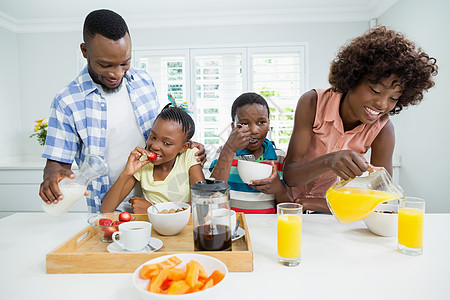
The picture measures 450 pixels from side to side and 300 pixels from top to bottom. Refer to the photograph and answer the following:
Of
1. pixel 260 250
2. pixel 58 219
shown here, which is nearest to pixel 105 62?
pixel 58 219

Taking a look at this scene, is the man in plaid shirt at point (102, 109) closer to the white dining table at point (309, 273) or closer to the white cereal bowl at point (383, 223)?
the white dining table at point (309, 273)

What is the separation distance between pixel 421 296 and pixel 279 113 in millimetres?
3073

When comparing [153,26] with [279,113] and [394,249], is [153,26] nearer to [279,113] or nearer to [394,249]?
[279,113]

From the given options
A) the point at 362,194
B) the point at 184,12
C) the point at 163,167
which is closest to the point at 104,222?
the point at 163,167

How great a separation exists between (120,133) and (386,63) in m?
1.20

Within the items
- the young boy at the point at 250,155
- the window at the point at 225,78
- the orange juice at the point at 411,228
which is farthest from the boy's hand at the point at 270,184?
the window at the point at 225,78

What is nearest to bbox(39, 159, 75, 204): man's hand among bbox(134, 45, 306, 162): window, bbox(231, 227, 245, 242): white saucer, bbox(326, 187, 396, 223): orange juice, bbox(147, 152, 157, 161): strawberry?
bbox(147, 152, 157, 161): strawberry

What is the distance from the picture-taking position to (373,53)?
1.19 m

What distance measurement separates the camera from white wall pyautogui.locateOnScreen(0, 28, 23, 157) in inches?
139

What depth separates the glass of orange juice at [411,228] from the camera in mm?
904

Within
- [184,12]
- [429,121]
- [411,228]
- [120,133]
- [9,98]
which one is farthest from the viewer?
[9,98]

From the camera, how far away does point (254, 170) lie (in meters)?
1.22

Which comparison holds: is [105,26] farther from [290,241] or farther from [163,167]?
[290,241]

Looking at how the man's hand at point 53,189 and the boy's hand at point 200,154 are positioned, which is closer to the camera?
the man's hand at point 53,189
